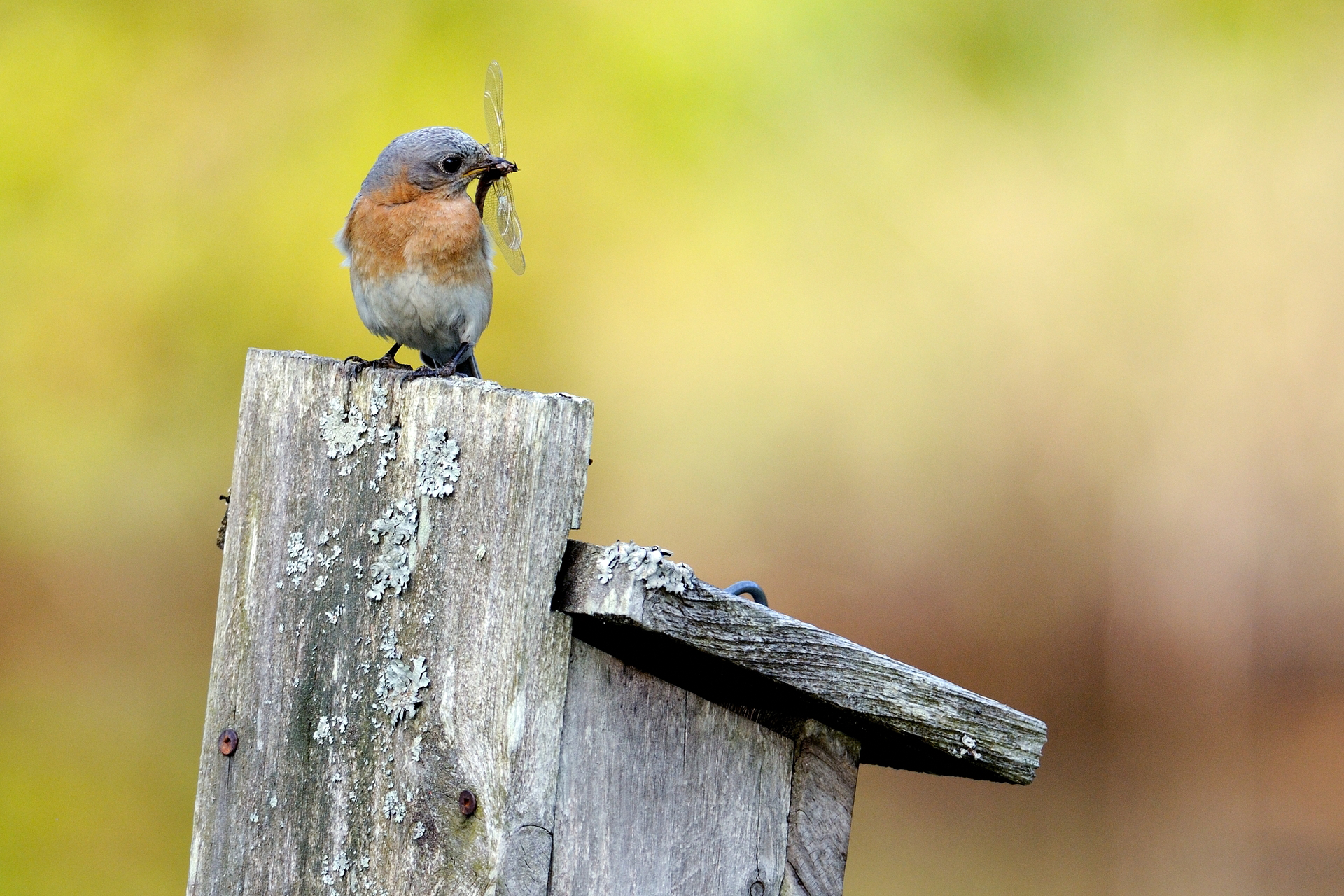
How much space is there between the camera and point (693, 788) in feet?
5.88

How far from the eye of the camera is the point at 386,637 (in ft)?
5.66

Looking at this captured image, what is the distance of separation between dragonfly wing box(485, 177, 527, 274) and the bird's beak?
0.04 meters

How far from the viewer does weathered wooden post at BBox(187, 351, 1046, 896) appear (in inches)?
62.8

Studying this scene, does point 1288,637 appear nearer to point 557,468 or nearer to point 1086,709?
point 1086,709

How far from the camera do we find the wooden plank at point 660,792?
1644 millimetres

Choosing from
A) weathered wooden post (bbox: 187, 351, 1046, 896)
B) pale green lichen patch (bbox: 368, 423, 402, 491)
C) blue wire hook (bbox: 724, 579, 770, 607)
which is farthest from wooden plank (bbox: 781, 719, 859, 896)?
pale green lichen patch (bbox: 368, 423, 402, 491)

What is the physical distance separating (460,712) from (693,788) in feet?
1.28

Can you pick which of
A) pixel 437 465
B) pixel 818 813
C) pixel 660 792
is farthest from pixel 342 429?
pixel 818 813

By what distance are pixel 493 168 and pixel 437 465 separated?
1.51m

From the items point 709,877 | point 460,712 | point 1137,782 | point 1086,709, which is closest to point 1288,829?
point 1137,782

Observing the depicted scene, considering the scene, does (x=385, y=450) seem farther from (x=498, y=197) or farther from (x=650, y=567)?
(x=498, y=197)

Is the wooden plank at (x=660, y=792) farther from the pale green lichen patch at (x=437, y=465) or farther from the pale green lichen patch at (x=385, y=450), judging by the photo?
the pale green lichen patch at (x=385, y=450)

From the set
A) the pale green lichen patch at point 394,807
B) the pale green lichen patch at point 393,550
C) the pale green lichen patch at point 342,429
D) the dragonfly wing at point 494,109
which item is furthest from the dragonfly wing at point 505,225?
the pale green lichen patch at point 394,807

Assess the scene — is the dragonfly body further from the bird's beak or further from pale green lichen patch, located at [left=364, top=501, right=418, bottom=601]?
pale green lichen patch, located at [left=364, top=501, right=418, bottom=601]
